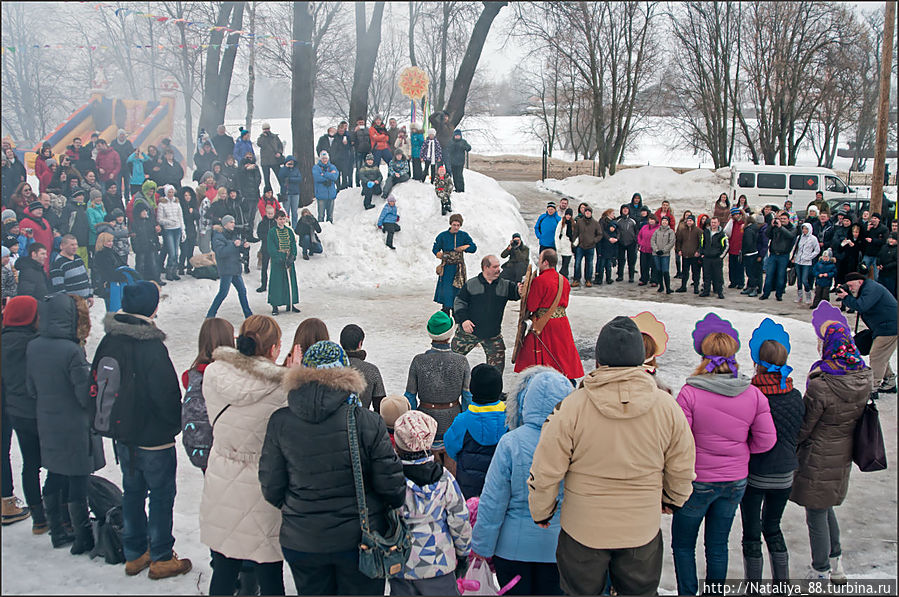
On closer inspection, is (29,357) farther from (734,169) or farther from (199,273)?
(734,169)

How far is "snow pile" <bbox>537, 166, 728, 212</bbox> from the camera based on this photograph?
28234 millimetres

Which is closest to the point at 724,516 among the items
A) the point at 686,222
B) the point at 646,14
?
the point at 686,222

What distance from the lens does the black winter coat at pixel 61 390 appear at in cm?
415

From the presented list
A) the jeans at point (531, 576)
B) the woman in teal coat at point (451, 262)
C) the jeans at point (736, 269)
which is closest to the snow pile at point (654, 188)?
the jeans at point (736, 269)

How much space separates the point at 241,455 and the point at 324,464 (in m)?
0.60

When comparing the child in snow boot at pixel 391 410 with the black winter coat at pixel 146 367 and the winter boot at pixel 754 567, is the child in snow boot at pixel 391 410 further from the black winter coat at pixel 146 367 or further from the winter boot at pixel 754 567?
the winter boot at pixel 754 567

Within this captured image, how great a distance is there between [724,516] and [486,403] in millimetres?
1473

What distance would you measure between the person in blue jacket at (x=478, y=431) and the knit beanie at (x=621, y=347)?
0.83 metres

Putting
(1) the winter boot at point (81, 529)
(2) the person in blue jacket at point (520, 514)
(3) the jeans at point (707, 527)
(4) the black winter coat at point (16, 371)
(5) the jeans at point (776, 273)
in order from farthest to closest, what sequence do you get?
(5) the jeans at point (776, 273) < (4) the black winter coat at point (16, 371) < (1) the winter boot at point (81, 529) < (3) the jeans at point (707, 527) < (2) the person in blue jacket at point (520, 514)

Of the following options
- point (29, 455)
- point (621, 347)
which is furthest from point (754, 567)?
point (29, 455)

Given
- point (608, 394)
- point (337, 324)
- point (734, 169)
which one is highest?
point (734, 169)

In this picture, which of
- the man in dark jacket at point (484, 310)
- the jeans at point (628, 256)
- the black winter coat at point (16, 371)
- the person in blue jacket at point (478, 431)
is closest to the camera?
the person in blue jacket at point (478, 431)

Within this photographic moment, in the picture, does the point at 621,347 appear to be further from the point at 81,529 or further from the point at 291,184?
the point at 291,184

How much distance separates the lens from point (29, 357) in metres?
4.18
